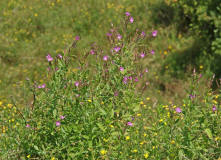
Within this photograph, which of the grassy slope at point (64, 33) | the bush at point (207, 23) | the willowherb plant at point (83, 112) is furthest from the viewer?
the grassy slope at point (64, 33)

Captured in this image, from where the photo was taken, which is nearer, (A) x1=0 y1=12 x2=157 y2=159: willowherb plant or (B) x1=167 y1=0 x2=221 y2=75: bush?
(A) x1=0 y1=12 x2=157 y2=159: willowherb plant

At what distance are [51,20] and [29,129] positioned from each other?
4207mm

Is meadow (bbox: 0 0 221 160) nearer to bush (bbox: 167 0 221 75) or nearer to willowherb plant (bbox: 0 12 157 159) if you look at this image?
willowherb plant (bbox: 0 12 157 159)

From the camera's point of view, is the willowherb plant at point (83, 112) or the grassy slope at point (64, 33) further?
the grassy slope at point (64, 33)

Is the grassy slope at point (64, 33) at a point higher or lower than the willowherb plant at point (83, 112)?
higher

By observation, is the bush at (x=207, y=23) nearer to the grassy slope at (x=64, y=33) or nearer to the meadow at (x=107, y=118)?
the grassy slope at (x=64, y=33)

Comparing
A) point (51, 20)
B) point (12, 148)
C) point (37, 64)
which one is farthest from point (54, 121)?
point (51, 20)

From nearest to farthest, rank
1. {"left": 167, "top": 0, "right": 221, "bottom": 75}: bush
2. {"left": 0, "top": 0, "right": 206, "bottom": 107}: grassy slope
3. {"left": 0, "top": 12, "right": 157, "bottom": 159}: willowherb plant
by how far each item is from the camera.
A: 1. {"left": 0, "top": 12, "right": 157, "bottom": 159}: willowherb plant
2. {"left": 167, "top": 0, "right": 221, "bottom": 75}: bush
3. {"left": 0, "top": 0, "right": 206, "bottom": 107}: grassy slope

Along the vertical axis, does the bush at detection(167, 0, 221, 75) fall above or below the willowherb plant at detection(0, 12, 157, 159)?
above

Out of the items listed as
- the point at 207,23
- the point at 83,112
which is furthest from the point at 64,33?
the point at 83,112

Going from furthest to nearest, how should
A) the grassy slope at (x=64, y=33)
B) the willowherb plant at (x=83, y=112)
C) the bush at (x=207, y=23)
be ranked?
the grassy slope at (x=64, y=33)
the bush at (x=207, y=23)
the willowherb plant at (x=83, y=112)

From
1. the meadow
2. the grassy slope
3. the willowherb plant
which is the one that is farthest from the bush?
the willowherb plant

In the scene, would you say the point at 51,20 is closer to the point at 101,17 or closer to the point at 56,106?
the point at 101,17

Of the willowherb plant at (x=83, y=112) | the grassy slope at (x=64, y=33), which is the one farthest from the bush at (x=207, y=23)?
the willowherb plant at (x=83, y=112)
